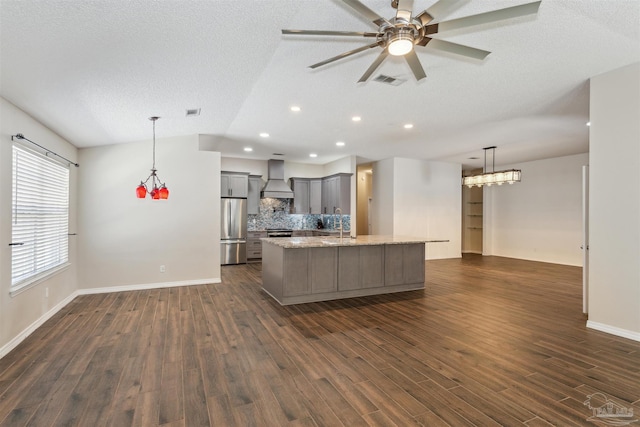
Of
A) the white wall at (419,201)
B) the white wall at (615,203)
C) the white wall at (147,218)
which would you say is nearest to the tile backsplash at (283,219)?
the white wall at (419,201)

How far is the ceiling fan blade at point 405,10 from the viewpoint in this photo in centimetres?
192

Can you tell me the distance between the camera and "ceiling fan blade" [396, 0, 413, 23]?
6.30 feet

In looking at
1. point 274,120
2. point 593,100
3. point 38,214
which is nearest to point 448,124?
point 593,100

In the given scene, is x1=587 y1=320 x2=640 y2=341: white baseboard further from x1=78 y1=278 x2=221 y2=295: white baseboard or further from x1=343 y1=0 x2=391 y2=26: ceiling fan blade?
x1=78 y1=278 x2=221 y2=295: white baseboard

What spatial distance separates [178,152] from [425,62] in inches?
178

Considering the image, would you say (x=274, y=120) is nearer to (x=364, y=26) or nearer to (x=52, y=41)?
(x=364, y=26)

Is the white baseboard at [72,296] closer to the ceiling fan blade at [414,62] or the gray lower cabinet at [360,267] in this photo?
the gray lower cabinet at [360,267]

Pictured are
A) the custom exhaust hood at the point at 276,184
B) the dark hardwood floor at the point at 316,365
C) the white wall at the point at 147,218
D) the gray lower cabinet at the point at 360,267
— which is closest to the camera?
the dark hardwood floor at the point at 316,365

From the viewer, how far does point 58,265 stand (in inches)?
177

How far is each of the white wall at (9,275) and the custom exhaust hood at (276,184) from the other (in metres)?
4.96

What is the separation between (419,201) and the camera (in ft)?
29.5

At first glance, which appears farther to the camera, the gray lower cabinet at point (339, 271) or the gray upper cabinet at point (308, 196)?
the gray upper cabinet at point (308, 196)

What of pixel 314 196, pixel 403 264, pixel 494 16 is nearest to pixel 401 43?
pixel 494 16

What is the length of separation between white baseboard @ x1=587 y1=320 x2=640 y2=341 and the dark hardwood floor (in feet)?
0.30
